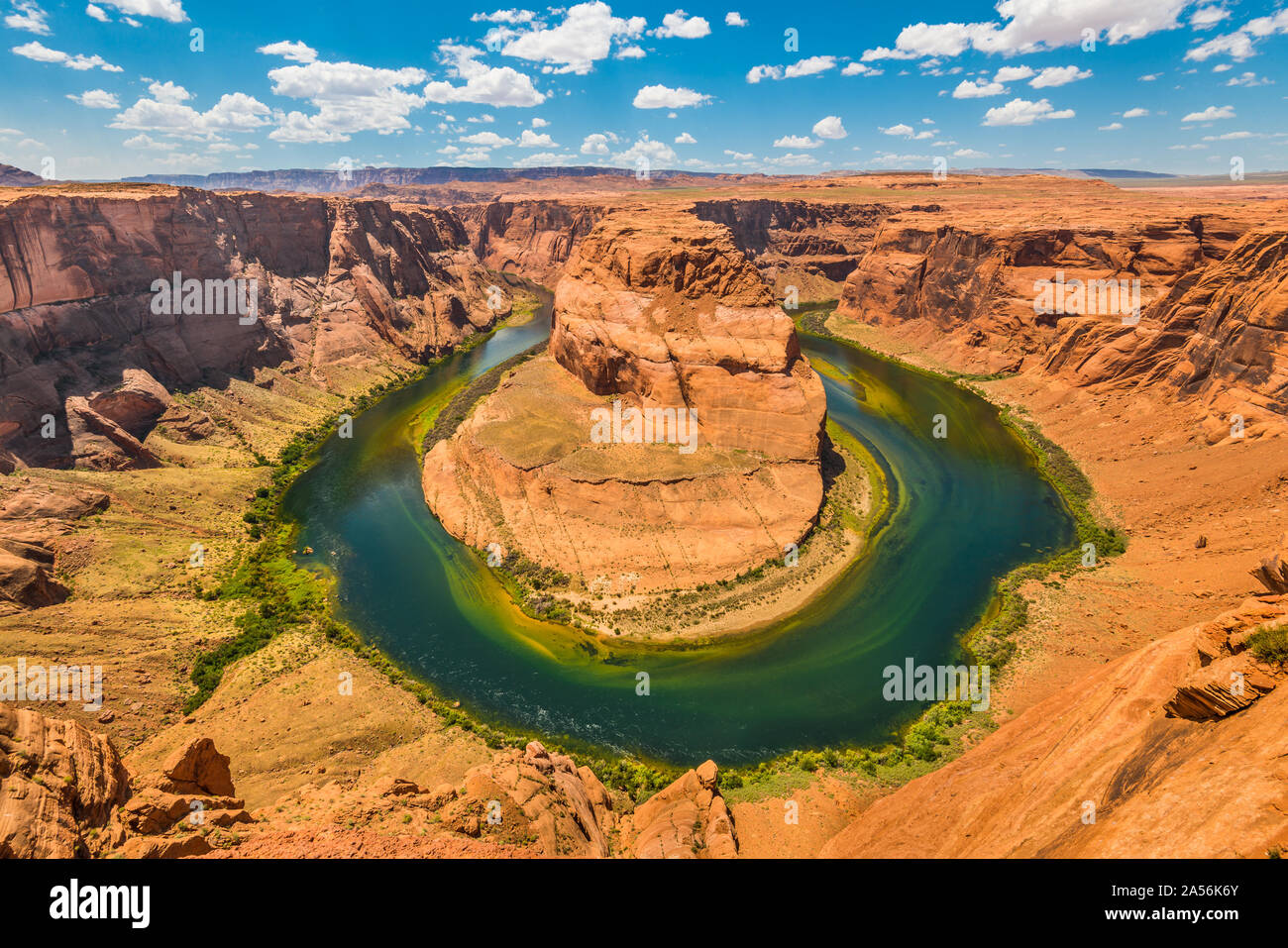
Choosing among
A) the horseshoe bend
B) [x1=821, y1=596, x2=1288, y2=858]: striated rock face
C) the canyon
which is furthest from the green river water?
[x1=821, y1=596, x2=1288, y2=858]: striated rock face

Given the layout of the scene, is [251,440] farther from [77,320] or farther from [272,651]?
[272,651]

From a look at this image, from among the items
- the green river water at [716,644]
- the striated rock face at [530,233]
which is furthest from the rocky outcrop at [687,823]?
the striated rock face at [530,233]

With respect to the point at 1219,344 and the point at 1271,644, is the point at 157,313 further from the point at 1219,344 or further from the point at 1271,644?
the point at 1219,344

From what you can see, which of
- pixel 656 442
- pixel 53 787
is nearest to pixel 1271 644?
pixel 53 787

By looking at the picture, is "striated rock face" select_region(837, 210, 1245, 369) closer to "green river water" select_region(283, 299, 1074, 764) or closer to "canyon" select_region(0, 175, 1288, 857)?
"canyon" select_region(0, 175, 1288, 857)

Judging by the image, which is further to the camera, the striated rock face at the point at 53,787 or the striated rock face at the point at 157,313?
the striated rock face at the point at 157,313

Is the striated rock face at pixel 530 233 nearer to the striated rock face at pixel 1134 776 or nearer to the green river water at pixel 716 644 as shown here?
the green river water at pixel 716 644
